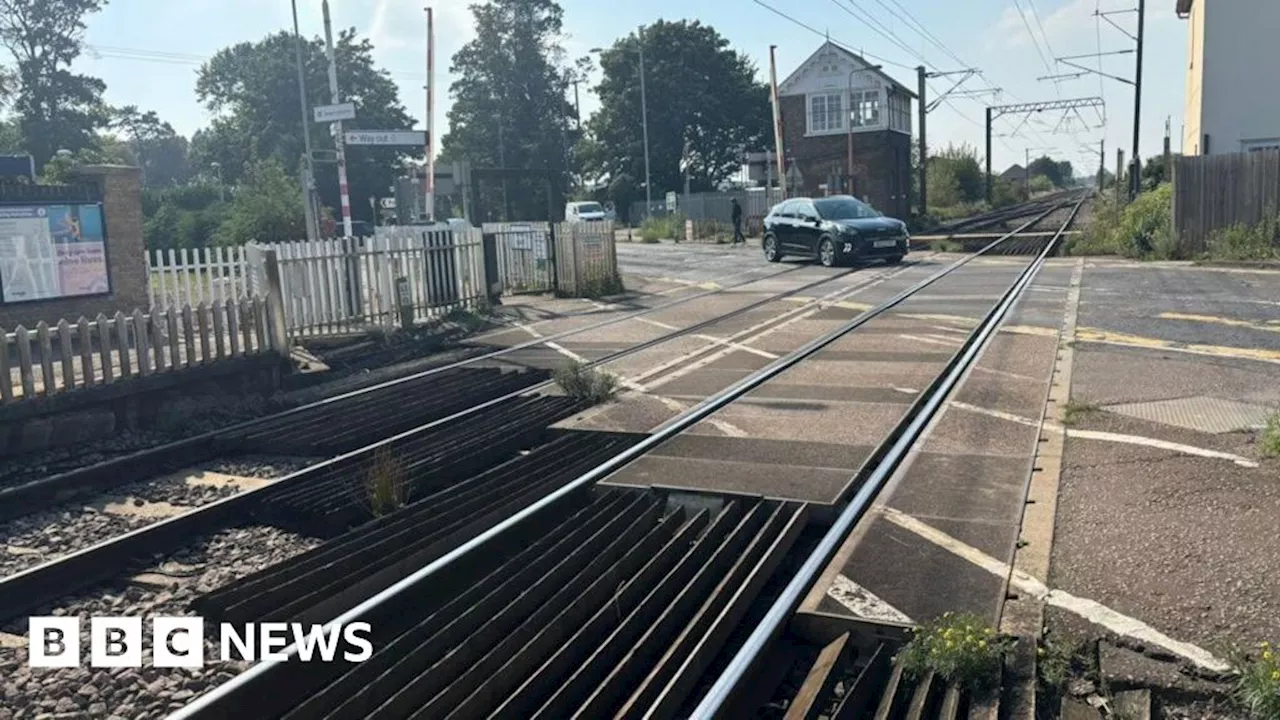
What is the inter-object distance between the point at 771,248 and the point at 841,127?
1155 inches

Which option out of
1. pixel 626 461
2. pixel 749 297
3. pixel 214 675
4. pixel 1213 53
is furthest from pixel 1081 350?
pixel 1213 53

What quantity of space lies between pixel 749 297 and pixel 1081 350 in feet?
26.7

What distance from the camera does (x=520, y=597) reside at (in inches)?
190

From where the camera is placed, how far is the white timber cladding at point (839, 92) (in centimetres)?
5469

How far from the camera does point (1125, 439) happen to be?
7617mm

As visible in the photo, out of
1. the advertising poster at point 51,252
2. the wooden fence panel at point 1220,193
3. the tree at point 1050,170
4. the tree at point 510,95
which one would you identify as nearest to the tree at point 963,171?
the tree at point 510,95

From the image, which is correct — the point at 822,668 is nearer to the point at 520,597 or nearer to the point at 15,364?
the point at 520,597

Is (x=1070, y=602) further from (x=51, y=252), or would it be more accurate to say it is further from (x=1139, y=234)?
(x=1139, y=234)

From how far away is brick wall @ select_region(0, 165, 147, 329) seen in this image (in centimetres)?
1512

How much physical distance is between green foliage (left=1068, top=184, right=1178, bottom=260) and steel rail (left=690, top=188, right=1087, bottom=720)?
15.5m

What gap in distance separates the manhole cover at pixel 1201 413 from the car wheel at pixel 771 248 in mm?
19437

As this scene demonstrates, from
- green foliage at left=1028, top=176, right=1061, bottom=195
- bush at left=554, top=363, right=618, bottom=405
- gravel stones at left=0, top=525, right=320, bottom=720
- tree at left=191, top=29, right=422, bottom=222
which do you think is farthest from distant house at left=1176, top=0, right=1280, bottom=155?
green foliage at left=1028, top=176, right=1061, bottom=195

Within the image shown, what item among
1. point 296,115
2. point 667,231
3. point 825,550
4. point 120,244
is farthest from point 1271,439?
point 296,115

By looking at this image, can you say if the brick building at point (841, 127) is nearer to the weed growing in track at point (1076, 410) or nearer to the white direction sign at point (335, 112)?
the white direction sign at point (335, 112)
